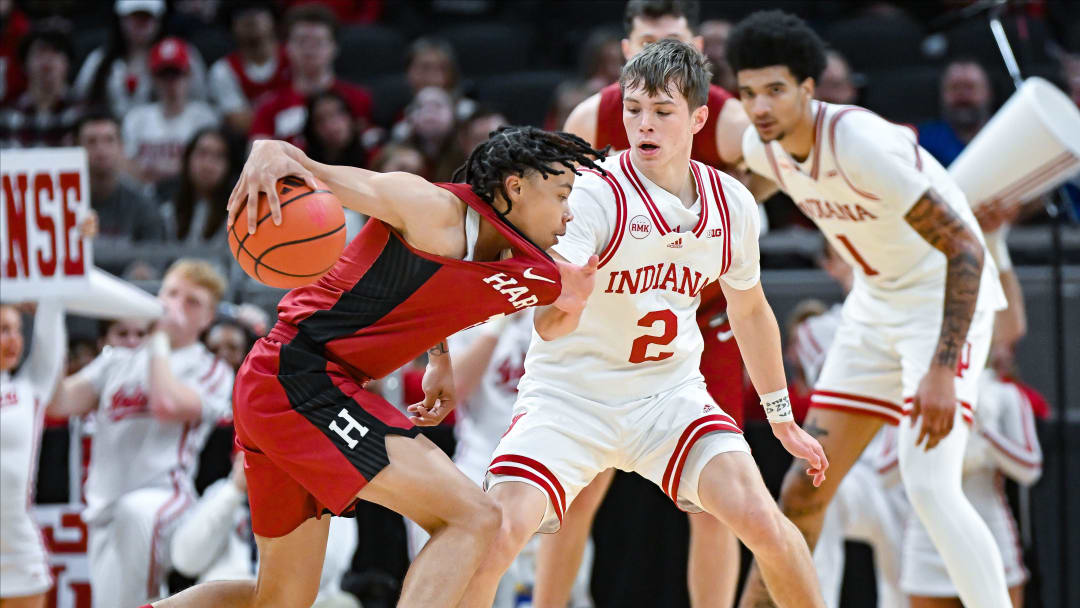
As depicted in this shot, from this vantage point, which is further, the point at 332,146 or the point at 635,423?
the point at 332,146

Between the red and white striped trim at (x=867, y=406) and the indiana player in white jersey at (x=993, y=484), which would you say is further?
the indiana player in white jersey at (x=993, y=484)

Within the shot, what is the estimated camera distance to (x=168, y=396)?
21.0 ft

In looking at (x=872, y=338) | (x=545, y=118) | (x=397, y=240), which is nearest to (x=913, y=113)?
(x=545, y=118)

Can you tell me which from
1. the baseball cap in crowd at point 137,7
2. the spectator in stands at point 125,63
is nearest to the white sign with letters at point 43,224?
the spectator in stands at point 125,63

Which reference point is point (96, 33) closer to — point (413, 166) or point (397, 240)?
point (413, 166)

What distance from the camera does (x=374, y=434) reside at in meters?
3.76

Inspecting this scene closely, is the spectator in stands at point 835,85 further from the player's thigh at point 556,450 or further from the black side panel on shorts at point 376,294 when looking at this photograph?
the black side panel on shorts at point 376,294

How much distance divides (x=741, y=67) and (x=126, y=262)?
4387 mm

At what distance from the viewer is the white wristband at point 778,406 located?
4.27 m

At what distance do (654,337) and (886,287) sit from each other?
4.54 ft

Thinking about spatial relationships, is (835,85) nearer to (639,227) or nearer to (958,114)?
(958,114)

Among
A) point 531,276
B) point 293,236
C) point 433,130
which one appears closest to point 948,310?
point 531,276

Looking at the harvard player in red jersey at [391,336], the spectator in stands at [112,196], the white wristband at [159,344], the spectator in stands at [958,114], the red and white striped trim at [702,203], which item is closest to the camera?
the harvard player in red jersey at [391,336]

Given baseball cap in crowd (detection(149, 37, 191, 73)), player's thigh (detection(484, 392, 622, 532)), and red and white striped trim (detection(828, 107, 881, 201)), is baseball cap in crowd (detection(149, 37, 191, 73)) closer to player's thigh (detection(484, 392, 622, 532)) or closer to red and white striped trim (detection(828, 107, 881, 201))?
red and white striped trim (detection(828, 107, 881, 201))
